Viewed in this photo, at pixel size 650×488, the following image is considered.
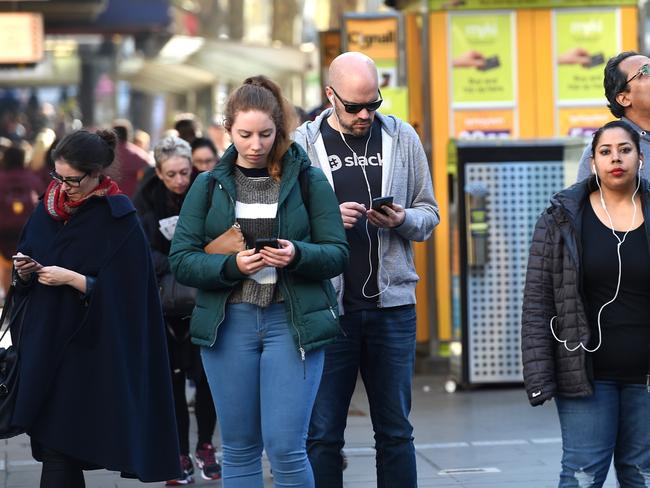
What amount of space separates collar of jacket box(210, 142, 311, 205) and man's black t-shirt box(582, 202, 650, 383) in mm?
1071

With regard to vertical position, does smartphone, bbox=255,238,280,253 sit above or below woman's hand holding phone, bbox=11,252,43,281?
above

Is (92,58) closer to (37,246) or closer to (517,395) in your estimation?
(517,395)

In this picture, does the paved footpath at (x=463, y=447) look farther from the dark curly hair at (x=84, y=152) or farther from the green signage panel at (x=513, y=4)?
the green signage panel at (x=513, y=4)

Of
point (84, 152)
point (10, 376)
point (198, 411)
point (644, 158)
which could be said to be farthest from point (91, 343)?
point (644, 158)

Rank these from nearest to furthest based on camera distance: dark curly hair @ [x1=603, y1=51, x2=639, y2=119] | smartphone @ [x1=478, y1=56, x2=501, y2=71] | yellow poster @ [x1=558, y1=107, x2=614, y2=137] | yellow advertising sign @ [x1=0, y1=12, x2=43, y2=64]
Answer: dark curly hair @ [x1=603, y1=51, x2=639, y2=119], smartphone @ [x1=478, y1=56, x2=501, y2=71], yellow poster @ [x1=558, y1=107, x2=614, y2=137], yellow advertising sign @ [x1=0, y1=12, x2=43, y2=64]

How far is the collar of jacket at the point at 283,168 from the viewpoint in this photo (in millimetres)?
5281

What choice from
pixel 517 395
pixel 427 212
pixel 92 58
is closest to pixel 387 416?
pixel 427 212

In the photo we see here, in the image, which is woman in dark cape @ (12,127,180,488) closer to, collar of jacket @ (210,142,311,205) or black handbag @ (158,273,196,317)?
collar of jacket @ (210,142,311,205)

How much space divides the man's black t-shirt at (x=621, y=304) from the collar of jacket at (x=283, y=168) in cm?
107

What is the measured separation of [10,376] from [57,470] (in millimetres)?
420

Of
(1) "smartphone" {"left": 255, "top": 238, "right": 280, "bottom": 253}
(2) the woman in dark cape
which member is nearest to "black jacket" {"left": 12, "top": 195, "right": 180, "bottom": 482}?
(2) the woman in dark cape

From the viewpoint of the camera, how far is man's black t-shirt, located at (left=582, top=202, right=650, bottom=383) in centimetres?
532

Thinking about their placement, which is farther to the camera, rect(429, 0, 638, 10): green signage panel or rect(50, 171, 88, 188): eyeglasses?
rect(429, 0, 638, 10): green signage panel

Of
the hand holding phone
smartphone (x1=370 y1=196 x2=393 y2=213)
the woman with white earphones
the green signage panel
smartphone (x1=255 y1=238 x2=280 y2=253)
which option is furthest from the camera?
the green signage panel
